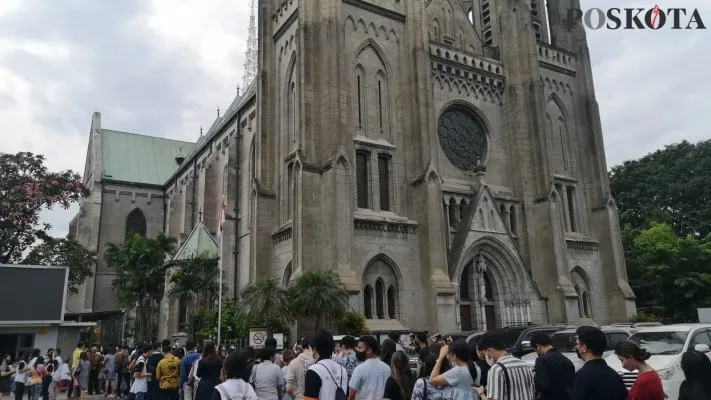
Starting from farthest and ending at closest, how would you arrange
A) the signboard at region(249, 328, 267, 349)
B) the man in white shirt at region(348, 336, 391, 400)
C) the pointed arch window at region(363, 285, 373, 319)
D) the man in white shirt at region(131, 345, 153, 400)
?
the pointed arch window at region(363, 285, 373, 319), the signboard at region(249, 328, 267, 349), the man in white shirt at region(131, 345, 153, 400), the man in white shirt at region(348, 336, 391, 400)

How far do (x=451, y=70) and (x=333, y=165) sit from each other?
11254mm

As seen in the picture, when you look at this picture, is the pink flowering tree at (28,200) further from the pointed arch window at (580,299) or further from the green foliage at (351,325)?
the pointed arch window at (580,299)

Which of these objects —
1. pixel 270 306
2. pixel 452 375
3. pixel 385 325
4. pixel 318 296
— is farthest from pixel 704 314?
pixel 452 375

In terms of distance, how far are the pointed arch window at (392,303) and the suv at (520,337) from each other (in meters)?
10.6

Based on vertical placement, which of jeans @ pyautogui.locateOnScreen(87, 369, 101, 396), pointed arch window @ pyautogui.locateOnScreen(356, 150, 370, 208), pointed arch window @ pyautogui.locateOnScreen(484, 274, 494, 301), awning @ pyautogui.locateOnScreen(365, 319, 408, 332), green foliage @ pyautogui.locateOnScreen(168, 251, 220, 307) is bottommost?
jeans @ pyautogui.locateOnScreen(87, 369, 101, 396)

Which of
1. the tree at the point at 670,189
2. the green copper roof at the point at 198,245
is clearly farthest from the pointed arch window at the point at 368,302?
the tree at the point at 670,189

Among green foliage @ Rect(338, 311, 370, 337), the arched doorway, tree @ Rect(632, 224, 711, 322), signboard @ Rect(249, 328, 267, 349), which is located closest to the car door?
signboard @ Rect(249, 328, 267, 349)

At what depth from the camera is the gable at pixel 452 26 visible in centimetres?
3391

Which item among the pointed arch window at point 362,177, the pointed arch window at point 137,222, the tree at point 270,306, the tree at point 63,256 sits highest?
the pointed arch window at point 137,222

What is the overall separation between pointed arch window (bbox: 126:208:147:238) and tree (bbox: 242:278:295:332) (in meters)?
36.8

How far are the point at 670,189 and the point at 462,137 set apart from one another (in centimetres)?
2803

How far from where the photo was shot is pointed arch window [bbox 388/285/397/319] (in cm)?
2591

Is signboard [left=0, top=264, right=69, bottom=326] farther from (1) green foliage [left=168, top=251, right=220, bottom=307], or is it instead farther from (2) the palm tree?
(2) the palm tree

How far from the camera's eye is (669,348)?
1079 centimetres
